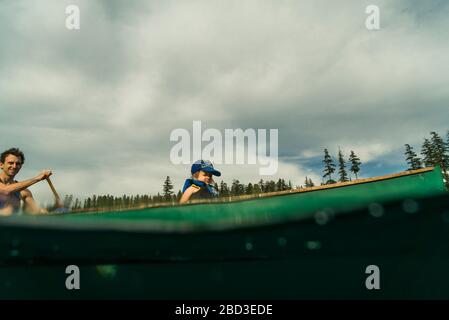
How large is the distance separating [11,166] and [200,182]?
501 cm

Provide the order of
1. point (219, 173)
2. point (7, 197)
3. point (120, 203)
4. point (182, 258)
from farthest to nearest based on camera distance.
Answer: point (219, 173), point (182, 258), point (7, 197), point (120, 203)

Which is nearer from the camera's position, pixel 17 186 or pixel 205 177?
pixel 17 186

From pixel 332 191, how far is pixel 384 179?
1378 millimetres

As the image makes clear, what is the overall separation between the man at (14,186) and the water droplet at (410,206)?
8.77 m

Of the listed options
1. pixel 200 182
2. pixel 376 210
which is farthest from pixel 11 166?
pixel 376 210

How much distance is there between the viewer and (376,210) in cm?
714

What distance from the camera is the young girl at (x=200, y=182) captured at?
25.2 feet

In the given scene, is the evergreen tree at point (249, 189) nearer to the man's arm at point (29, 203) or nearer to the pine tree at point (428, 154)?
the man's arm at point (29, 203)

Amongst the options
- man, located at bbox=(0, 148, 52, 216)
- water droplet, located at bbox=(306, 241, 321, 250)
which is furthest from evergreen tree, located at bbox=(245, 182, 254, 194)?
man, located at bbox=(0, 148, 52, 216)

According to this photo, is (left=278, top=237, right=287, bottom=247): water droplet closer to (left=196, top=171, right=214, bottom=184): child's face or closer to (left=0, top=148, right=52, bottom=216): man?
(left=196, top=171, right=214, bottom=184): child's face

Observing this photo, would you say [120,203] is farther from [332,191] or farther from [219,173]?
[332,191]

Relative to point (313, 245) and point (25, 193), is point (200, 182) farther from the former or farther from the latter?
point (25, 193)
